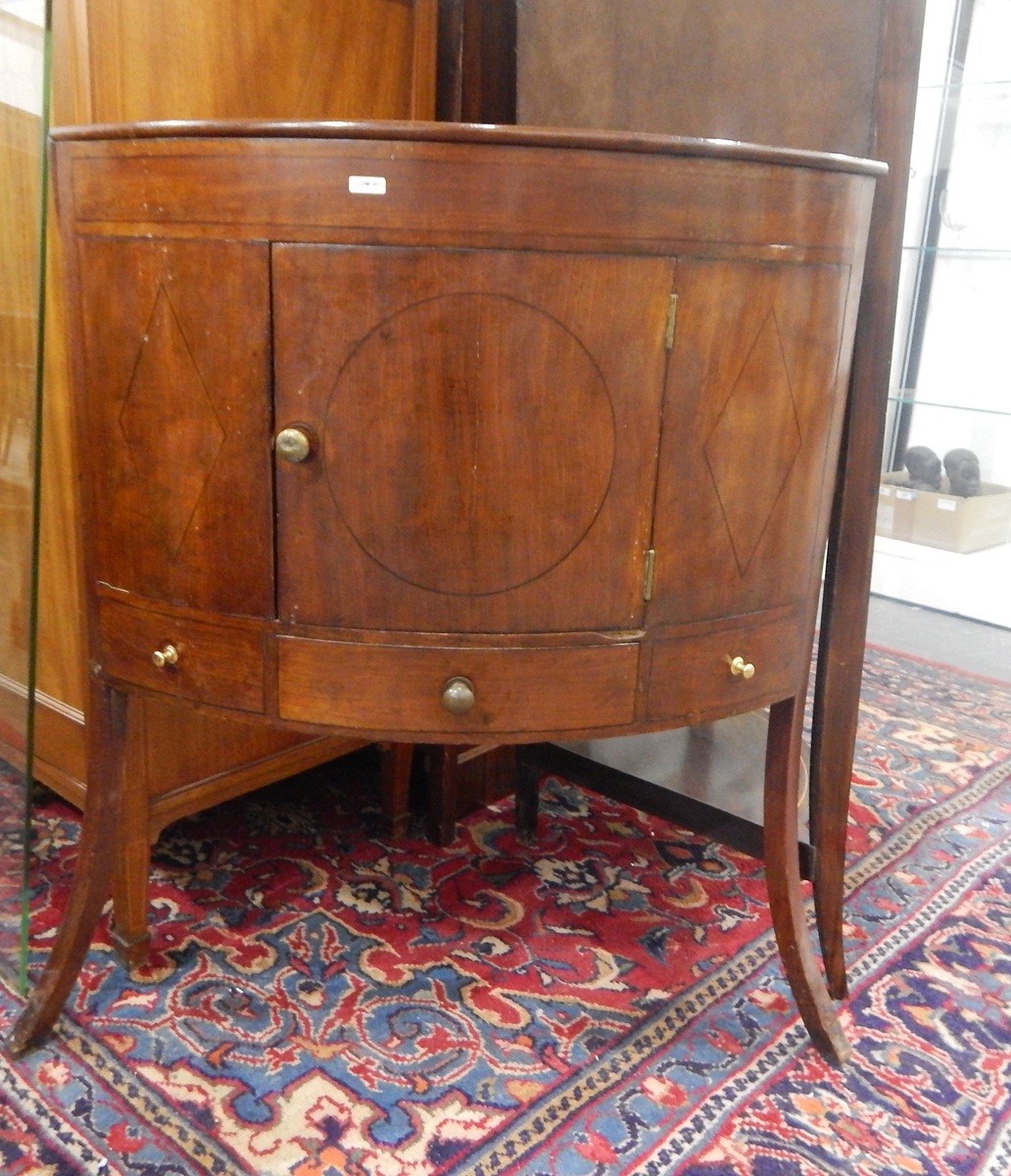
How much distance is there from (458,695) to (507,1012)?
0.57 meters

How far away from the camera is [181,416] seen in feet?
3.35

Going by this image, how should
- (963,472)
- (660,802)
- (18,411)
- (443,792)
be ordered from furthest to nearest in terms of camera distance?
(963,472) → (443,792) → (660,802) → (18,411)

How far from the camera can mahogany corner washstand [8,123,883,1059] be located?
0.93 meters

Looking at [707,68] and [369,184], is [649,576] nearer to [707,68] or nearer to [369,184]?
[369,184]

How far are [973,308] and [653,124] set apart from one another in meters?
2.03

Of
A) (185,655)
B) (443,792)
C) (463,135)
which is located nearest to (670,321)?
(463,135)

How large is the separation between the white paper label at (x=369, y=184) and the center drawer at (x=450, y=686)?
403 millimetres

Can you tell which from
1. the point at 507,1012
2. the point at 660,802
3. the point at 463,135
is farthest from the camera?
the point at 660,802

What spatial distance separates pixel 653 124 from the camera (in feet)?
4.86

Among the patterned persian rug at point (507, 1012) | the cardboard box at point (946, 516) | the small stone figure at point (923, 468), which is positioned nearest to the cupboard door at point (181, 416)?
the patterned persian rug at point (507, 1012)

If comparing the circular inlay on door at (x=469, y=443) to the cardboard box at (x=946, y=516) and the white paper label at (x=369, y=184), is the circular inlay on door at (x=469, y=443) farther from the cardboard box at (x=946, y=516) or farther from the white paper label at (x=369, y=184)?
the cardboard box at (x=946, y=516)

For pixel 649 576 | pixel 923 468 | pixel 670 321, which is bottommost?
pixel 923 468

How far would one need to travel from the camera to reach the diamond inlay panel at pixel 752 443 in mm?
1026

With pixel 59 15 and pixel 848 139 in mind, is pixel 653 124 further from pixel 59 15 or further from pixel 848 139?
pixel 59 15
